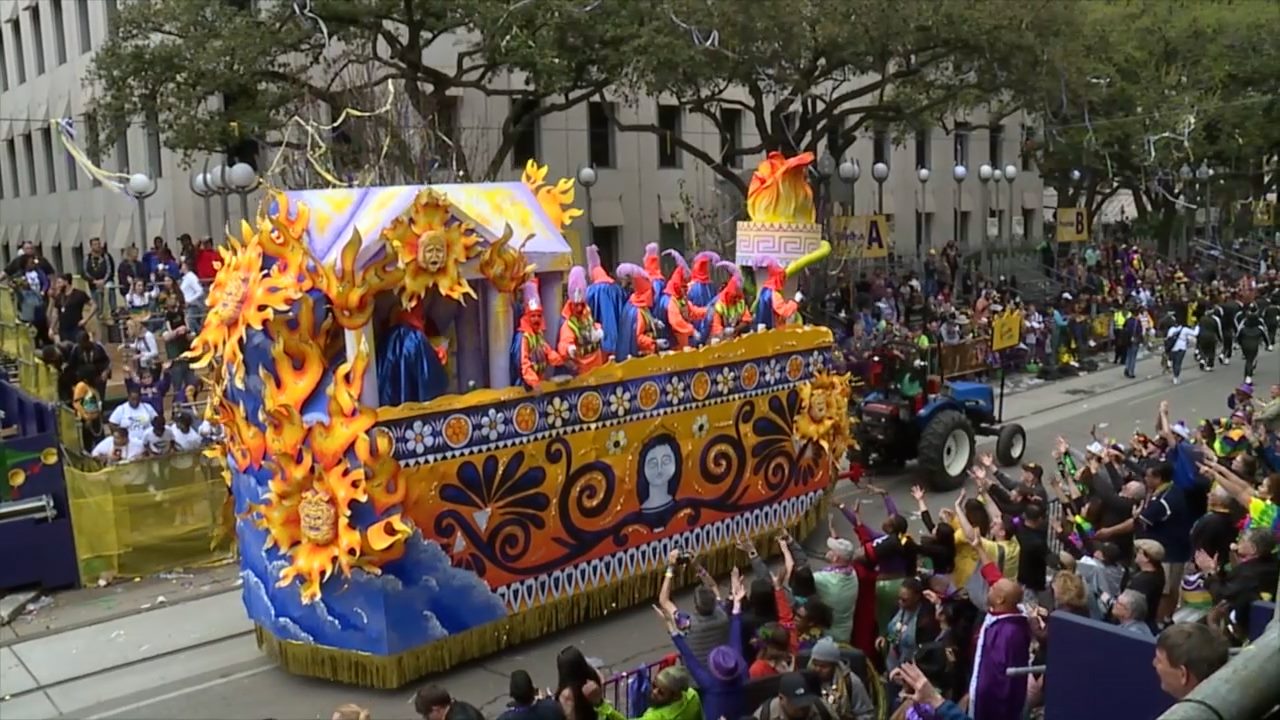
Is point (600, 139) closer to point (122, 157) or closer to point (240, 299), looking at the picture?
point (122, 157)

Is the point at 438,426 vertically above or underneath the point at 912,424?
above

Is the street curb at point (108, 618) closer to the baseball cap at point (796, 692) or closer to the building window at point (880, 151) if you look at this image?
the baseball cap at point (796, 692)

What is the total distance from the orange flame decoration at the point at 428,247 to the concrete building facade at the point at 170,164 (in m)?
17.0

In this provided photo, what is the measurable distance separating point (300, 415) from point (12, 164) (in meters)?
33.0

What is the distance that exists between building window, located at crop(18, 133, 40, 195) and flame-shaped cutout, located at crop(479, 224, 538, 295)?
30122 millimetres

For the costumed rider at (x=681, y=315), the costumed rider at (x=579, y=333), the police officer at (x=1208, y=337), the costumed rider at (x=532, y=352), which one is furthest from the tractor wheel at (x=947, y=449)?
the police officer at (x=1208, y=337)

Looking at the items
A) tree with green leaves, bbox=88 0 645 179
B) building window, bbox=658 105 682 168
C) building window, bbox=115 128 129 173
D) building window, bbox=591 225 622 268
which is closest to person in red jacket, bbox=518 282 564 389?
tree with green leaves, bbox=88 0 645 179

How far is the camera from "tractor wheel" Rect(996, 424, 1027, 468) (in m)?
15.3

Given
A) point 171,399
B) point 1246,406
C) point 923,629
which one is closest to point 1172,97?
point 1246,406

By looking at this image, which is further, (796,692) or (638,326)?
(638,326)

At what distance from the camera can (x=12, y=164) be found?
36.0m

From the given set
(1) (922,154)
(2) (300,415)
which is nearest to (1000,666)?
(2) (300,415)

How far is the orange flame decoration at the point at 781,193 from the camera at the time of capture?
12219mm

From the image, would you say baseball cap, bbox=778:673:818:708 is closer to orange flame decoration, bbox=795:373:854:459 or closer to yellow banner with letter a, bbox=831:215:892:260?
orange flame decoration, bbox=795:373:854:459
